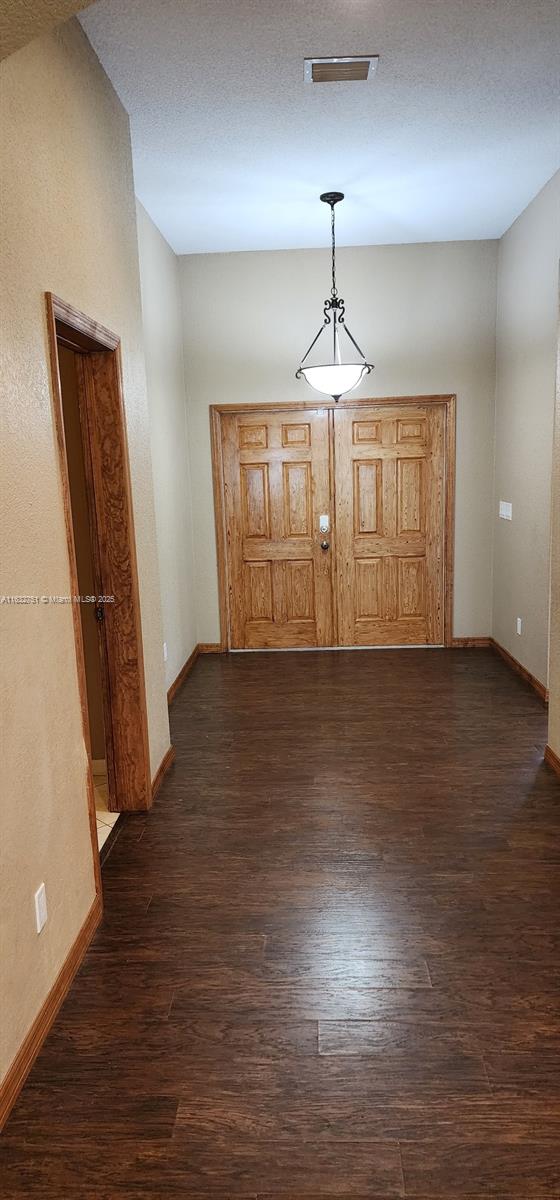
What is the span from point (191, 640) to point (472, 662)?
2176mm

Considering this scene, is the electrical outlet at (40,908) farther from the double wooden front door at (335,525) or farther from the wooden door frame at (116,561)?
the double wooden front door at (335,525)

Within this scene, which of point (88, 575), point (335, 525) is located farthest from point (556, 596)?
point (335, 525)

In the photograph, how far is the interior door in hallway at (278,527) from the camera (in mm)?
6383

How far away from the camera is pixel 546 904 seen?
280cm

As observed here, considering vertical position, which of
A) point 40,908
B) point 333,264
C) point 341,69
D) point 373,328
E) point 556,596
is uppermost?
point 341,69

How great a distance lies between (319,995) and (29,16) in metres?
2.58

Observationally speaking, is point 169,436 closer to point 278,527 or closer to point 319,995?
point 278,527

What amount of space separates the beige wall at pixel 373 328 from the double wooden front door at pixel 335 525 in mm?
196

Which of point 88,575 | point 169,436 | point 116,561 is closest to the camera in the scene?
point 116,561

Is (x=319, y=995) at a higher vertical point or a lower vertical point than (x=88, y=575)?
lower

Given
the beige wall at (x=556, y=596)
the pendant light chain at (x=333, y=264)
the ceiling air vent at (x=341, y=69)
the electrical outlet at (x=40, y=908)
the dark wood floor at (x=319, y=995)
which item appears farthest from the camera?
the pendant light chain at (x=333, y=264)

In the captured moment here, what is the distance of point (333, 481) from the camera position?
640 centimetres

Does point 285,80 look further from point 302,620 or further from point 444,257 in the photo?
point 302,620

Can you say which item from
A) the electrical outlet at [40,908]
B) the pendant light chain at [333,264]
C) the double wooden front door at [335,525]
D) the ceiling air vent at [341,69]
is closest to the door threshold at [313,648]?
the double wooden front door at [335,525]
